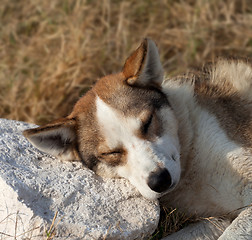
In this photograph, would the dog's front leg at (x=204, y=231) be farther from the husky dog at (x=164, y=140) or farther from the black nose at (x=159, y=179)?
the black nose at (x=159, y=179)

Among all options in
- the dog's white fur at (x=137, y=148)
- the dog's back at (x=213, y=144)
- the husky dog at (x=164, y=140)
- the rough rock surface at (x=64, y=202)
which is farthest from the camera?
the dog's back at (x=213, y=144)

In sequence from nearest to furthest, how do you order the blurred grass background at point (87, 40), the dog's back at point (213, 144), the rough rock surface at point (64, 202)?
1. the rough rock surface at point (64, 202)
2. the dog's back at point (213, 144)
3. the blurred grass background at point (87, 40)

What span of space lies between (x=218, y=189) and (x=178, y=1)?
456 cm

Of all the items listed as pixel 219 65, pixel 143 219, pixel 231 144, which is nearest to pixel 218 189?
pixel 231 144

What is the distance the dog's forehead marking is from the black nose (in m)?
0.35

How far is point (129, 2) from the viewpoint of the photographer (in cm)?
725

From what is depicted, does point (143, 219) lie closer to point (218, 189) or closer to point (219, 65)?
point (218, 189)

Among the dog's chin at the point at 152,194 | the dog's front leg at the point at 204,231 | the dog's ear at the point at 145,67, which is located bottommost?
the dog's front leg at the point at 204,231

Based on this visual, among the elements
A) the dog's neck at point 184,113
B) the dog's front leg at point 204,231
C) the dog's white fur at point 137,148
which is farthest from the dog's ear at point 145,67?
the dog's front leg at point 204,231

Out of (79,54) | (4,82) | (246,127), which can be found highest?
(246,127)

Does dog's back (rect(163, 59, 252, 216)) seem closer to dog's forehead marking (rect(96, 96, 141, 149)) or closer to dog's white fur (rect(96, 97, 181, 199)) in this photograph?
dog's white fur (rect(96, 97, 181, 199))

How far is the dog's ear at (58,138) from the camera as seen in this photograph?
353 cm

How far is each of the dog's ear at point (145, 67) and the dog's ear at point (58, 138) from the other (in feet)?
2.00

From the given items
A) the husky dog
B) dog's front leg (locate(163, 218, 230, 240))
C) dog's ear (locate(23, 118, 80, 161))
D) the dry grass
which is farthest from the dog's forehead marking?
the dry grass
